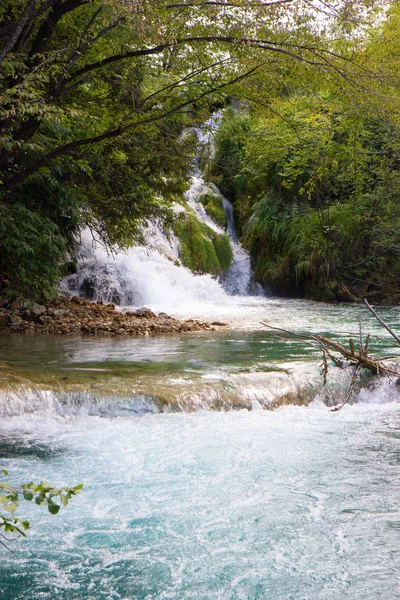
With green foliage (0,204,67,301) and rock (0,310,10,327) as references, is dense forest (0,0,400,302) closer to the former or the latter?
→ green foliage (0,204,67,301)

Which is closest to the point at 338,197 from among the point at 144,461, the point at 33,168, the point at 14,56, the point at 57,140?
the point at 57,140

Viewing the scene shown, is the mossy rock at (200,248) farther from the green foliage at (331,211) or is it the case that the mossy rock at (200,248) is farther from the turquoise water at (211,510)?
the turquoise water at (211,510)

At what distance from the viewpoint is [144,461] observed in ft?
17.2

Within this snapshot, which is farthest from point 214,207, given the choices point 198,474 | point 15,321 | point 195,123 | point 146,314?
point 198,474

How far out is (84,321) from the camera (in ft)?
40.4

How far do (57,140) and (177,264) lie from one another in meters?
7.69

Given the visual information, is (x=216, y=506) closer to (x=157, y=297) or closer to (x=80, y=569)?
(x=80, y=569)

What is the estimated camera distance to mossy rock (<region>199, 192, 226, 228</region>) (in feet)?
69.2

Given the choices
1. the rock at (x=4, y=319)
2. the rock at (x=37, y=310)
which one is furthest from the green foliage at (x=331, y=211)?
the rock at (x=4, y=319)

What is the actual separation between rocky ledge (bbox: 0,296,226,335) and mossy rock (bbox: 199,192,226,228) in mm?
8307

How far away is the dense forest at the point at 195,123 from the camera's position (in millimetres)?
7121

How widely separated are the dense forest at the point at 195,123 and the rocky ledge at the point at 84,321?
76cm

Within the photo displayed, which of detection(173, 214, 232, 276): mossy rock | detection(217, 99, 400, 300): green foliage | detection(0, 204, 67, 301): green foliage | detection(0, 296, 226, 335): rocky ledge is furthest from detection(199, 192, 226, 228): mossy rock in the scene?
detection(0, 204, 67, 301): green foliage

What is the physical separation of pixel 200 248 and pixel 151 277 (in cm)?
279
